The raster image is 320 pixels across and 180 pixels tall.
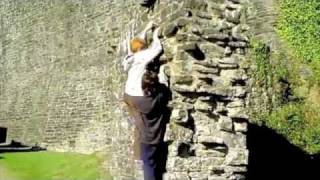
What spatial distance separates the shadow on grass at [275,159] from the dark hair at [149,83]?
6761 mm

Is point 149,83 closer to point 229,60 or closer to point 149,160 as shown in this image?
point 149,160

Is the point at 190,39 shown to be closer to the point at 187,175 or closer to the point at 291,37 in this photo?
the point at 187,175

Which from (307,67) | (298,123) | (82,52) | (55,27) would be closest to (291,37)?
(307,67)

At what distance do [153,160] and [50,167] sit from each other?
9.64m

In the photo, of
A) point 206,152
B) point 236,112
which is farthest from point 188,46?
point 206,152

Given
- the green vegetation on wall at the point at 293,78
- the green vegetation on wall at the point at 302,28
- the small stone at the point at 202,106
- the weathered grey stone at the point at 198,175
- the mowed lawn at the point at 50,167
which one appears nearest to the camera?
the weathered grey stone at the point at 198,175

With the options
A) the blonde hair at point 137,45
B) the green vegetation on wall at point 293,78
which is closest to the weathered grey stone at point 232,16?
the blonde hair at point 137,45

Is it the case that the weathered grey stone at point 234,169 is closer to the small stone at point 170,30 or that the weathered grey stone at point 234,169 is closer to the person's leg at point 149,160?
the person's leg at point 149,160

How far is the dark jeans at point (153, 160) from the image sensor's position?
5840 millimetres

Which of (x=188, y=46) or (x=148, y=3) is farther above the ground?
(x=148, y=3)

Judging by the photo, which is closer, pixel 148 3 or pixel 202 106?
pixel 202 106

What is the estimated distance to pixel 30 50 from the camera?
2398 centimetres

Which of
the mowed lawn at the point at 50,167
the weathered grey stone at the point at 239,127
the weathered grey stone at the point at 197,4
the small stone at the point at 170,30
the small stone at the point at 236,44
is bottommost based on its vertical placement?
the mowed lawn at the point at 50,167

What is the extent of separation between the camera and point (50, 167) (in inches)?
596
